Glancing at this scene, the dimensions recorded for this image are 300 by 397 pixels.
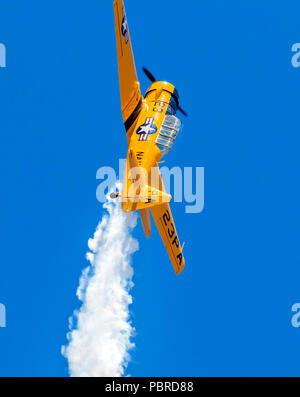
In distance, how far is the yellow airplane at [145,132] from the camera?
3203cm

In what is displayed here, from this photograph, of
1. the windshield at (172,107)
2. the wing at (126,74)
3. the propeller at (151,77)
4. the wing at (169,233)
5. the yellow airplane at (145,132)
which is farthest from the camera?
the propeller at (151,77)

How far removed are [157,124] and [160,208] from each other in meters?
4.42

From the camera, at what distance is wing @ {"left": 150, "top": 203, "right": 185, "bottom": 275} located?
119 ft

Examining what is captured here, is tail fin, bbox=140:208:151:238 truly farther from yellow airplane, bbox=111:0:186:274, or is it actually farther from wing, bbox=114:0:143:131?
wing, bbox=114:0:143:131

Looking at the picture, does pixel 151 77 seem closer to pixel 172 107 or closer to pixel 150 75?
pixel 150 75

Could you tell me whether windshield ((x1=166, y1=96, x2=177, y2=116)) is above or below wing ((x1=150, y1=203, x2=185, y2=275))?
above

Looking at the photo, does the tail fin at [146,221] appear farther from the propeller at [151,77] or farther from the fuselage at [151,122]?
the propeller at [151,77]

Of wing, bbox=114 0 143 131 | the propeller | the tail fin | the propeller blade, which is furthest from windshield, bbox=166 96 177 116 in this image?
the tail fin

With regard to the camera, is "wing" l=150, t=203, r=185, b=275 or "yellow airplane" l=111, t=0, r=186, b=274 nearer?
"yellow airplane" l=111, t=0, r=186, b=274

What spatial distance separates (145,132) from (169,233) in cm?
588

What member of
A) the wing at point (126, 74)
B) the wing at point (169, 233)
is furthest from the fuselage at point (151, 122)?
the wing at point (169, 233)

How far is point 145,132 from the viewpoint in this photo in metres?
34.3

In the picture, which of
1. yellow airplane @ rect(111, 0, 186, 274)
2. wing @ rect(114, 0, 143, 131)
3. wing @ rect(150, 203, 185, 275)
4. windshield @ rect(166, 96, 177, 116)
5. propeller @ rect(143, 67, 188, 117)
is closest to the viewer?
yellow airplane @ rect(111, 0, 186, 274)
